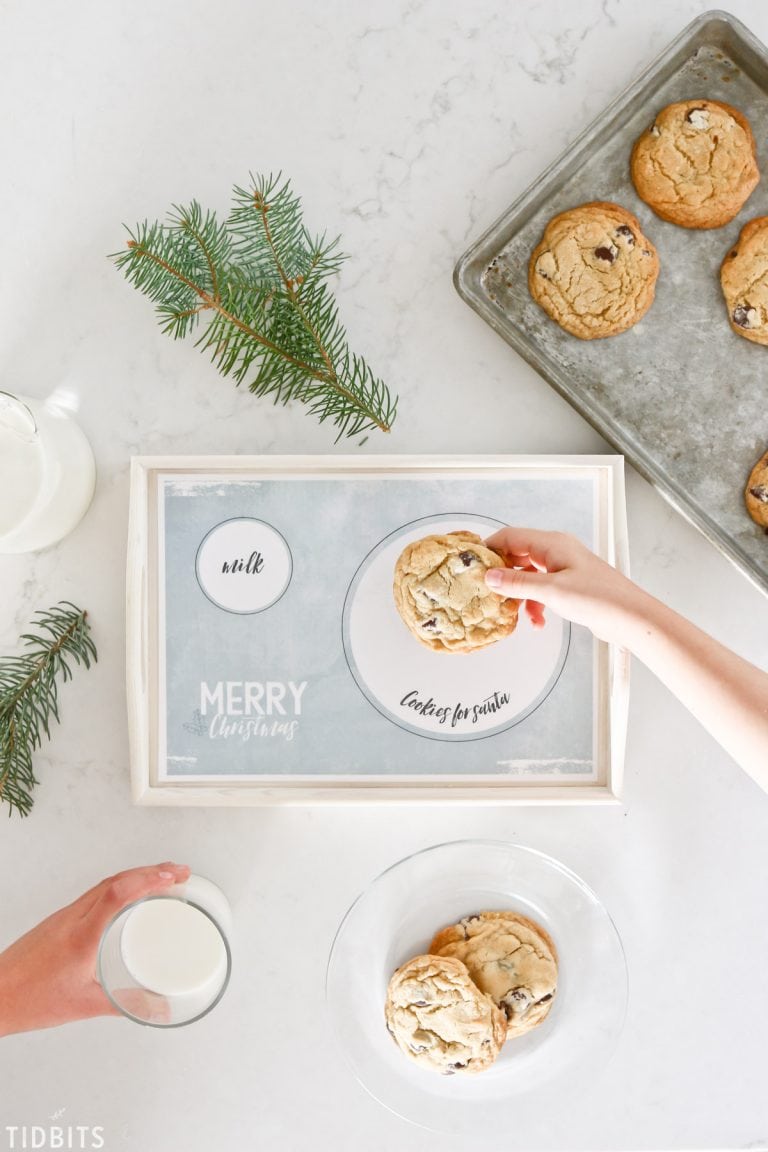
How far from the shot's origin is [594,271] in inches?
36.1

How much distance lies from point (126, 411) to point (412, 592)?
40 centimetres

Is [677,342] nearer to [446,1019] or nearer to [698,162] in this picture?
[698,162]

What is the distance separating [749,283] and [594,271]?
170 mm

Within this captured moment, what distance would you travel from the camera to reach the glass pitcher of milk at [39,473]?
865 mm

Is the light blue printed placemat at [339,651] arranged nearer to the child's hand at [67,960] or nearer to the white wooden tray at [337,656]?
the white wooden tray at [337,656]

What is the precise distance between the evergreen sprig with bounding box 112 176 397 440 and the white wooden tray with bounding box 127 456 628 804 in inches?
3.5

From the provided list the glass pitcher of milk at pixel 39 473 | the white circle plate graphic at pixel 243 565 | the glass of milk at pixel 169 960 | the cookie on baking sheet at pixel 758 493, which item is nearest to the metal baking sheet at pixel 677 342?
the cookie on baking sheet at pixel 758 493

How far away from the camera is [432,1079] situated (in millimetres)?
942

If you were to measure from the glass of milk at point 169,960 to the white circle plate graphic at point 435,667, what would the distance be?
30 centimetres

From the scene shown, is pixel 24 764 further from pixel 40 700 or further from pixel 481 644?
pixel 481 644

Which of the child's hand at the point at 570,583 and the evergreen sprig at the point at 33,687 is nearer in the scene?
the child's hand at the point at 570,583

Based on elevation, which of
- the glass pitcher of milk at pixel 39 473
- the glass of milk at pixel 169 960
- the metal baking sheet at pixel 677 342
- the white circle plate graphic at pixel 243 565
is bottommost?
the glass of milk at pixel 169 960

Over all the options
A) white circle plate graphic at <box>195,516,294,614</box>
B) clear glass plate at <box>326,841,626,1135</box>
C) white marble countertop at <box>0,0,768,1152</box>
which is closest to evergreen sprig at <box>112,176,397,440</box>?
white marble countertop at <box>0,0,768,1152</box>

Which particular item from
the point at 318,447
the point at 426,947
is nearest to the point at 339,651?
the point at 318,447
